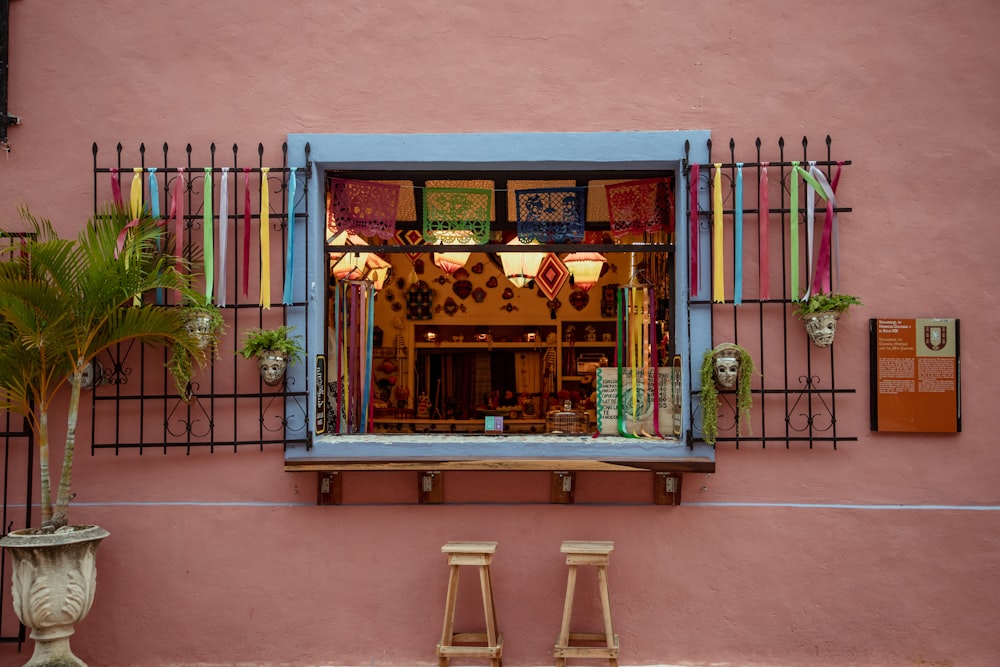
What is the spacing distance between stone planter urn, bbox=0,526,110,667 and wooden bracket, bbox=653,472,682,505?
3252 mm

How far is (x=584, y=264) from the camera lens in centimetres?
721

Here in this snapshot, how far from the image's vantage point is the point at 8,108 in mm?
5496

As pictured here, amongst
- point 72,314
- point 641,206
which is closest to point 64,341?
point 72,314

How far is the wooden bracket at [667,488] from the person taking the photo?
532cm

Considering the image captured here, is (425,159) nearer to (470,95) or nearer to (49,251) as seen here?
(470,95)

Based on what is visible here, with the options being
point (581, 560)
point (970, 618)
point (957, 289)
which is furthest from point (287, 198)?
point (970, 618)

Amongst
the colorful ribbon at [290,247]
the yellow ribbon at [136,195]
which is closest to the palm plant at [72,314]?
the yellow ribbon at [136,195]

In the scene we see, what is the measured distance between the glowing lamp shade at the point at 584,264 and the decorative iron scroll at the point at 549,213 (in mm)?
1216

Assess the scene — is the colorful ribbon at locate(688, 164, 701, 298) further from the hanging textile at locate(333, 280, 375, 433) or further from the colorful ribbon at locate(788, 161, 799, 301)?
the hanging textile at locate(333, 280, 375, 433)

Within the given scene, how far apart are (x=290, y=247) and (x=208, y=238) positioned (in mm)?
509

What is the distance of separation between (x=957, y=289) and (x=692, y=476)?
2002mm

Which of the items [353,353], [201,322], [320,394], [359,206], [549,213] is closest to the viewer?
[201,322]

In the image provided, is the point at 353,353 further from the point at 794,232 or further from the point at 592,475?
the point at 794,232

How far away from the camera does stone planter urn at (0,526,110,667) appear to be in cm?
466
